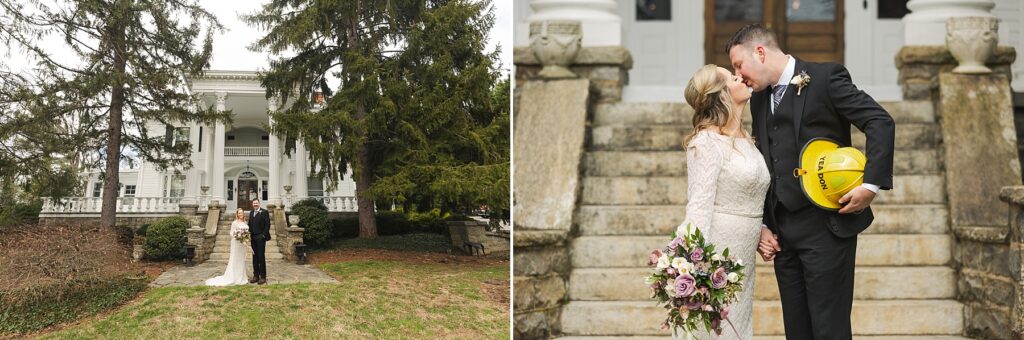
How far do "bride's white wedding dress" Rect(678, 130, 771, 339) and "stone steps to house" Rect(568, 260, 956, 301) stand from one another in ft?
4.44

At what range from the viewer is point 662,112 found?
4805mm

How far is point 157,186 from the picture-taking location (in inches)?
193

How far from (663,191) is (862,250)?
1.04 metres

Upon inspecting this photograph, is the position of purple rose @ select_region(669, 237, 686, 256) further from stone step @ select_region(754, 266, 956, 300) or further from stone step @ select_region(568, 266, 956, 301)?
stone step @ select_region(754, 266, 956, 300)

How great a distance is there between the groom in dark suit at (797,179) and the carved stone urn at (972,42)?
3.10 m

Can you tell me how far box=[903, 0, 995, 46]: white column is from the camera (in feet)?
17.2

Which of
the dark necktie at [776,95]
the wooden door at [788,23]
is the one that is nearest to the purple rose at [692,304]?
the dark necktie at [776,95]

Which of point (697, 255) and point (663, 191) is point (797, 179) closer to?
point (697, 255)

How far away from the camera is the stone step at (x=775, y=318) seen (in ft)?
11.4

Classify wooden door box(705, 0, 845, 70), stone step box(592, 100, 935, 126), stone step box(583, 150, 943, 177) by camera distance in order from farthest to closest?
wooden door box(705, 0, 845, 70) < stone step box(592, 100, 935, 126) < stone step box(583, 150, 943, 177)

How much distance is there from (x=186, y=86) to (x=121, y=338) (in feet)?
5.57

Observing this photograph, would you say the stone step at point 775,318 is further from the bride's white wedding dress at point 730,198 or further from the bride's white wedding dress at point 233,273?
the bride's white wedding dress at point 233,273

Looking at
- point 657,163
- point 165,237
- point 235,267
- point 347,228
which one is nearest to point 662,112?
point 657,163

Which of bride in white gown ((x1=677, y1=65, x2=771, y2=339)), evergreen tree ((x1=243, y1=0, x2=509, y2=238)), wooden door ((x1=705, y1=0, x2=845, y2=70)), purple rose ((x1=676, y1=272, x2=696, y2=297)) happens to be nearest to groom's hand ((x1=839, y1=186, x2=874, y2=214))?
bride in white gown ((x1=677, y1=65, x2=771, y2=339))
